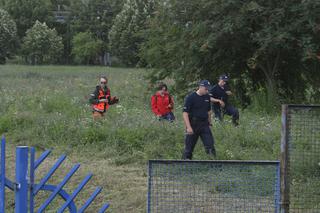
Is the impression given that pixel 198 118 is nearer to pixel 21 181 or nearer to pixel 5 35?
pixel 21 181

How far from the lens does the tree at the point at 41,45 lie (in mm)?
81125

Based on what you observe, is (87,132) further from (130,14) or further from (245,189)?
(130,14)

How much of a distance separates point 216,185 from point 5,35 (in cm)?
7877

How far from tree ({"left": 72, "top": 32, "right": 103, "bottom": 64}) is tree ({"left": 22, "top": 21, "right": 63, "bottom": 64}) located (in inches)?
94.7

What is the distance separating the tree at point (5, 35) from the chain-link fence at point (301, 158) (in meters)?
76.0

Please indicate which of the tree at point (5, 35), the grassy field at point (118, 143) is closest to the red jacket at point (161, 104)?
the grassy field at point (118, 143)

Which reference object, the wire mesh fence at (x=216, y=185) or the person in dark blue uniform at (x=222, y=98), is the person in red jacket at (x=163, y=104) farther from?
the wire mesh fence at (x=216, y=185)

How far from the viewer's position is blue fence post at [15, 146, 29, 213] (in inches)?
223

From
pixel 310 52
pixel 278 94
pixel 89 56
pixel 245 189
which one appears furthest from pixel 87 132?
pixel 89 56

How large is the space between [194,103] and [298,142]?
2.69 metres

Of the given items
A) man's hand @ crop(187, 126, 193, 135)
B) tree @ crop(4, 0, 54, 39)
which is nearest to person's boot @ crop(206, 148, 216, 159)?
man's hand @ crop(187, 126, 193, 135)

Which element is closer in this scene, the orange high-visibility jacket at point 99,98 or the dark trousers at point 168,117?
the dark trousers at point 168,117

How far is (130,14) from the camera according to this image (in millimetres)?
74938

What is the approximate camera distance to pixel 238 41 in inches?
785
